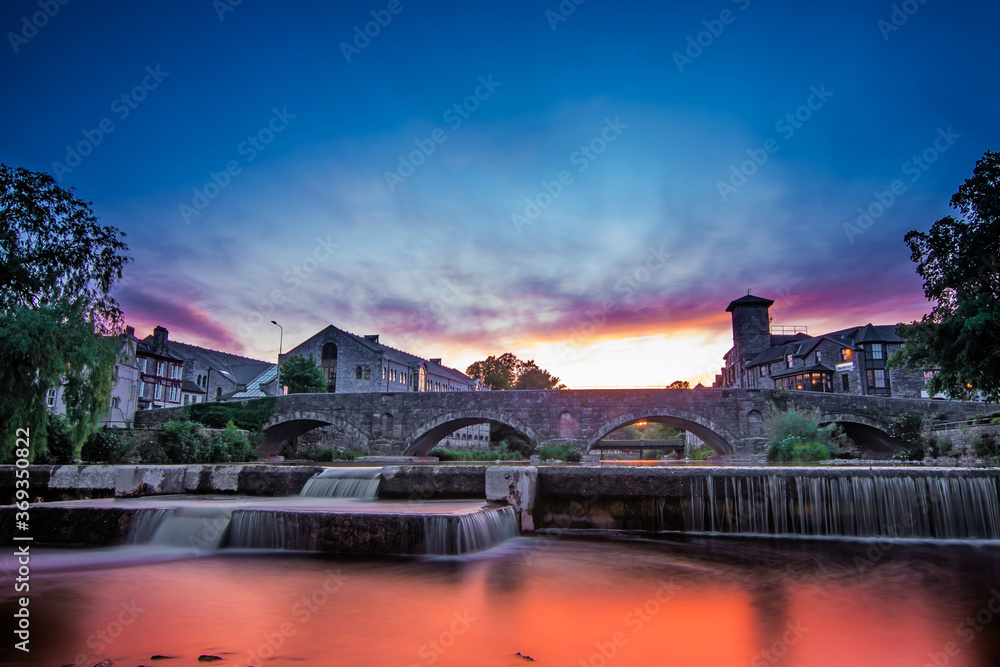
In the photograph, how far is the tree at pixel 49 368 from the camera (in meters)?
7.16

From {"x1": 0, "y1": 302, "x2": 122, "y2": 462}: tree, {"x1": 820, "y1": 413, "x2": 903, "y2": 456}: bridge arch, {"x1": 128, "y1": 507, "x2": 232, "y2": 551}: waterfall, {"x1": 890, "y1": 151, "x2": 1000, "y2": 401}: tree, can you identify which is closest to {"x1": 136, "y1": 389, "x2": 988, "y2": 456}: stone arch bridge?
{"x1": 820, "y1": 413, "x2": 903, "y2": 456}: bridge arch

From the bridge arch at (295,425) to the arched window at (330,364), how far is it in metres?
12.6

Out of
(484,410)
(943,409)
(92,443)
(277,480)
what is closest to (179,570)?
(277,480)

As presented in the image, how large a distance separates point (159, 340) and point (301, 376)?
12324 mm

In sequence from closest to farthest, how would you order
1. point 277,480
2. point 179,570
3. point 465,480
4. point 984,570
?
1. point 179,570
2. point 984,570
3. point 465,480
4. point 277,480

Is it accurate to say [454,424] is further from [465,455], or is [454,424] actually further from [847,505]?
[847,505]

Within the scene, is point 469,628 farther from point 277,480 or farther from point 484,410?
point 484,410

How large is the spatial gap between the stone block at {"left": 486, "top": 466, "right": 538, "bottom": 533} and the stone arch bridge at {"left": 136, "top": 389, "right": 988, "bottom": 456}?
2253 centimetres

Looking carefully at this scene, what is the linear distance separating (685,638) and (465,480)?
4487mm

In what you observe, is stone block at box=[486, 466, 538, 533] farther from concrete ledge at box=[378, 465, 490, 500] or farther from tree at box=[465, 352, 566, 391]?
tree at box=[465, 352, 566, 391]

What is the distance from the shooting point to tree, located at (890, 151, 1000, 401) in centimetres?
1562

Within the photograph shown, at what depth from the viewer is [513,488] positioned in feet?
25.7

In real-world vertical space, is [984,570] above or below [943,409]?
below

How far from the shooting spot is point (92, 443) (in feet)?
61.2
